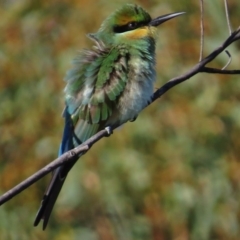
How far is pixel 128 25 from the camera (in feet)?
10.1

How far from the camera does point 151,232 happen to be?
390 cm

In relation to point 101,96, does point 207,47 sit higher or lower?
lower

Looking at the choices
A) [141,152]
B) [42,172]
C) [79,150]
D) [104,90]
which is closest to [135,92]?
[104,90]

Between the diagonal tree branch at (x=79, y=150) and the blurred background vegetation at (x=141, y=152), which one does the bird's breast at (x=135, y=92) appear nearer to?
the diagonal tree branch at (x=79, y=150)

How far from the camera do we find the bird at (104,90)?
2.91m

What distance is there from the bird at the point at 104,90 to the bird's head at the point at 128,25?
0.03m

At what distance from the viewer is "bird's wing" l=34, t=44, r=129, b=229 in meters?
2.91

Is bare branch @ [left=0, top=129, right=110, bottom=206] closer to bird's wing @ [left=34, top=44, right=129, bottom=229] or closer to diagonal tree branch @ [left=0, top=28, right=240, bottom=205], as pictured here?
diagonal tree branch @ [left=0, top=28, right=240, bottom=205]

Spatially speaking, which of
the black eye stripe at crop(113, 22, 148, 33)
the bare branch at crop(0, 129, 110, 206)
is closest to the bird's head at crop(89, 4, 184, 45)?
the black eye stripe at crop(113, 22, 148, 33)

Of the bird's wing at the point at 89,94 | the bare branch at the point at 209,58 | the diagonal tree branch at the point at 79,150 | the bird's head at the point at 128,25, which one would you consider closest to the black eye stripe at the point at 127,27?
the bird's head at the point at 128,25

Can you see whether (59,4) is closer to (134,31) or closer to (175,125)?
(175,125)

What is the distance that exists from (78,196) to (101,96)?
0.96 meters

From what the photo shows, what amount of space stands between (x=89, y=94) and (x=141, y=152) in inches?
37.8

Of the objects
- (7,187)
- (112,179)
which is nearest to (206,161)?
(112,179)
